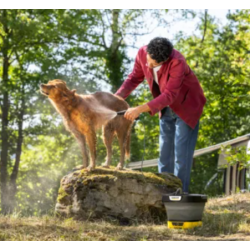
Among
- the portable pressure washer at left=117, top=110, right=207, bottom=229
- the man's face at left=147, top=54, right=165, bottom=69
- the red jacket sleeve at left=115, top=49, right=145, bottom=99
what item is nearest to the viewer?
the portable pressure washer at left=117, top=110, right=207, bottom=229

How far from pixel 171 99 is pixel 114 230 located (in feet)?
4.31

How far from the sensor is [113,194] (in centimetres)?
455

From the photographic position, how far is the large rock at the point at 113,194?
14.9 feet

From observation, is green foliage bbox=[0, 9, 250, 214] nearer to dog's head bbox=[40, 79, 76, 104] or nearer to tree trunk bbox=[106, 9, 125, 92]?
tree trunk bbox=[106, 9, 125, 92]

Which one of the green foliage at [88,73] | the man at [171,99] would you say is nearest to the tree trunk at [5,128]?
the green foliage at [88,73]

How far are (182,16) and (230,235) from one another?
11296mm

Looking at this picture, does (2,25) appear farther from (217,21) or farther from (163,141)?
(163,141)

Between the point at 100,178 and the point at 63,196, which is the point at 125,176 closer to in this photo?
the point at 100,178

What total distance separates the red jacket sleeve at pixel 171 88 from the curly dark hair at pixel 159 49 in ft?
0.57

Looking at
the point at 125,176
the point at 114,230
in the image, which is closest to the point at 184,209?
the point at 114,230

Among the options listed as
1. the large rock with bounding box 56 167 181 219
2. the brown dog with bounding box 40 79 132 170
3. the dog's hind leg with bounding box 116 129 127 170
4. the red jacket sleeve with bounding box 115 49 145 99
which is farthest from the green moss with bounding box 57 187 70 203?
the red jacket sleeve with bounding box 115 49 145 99

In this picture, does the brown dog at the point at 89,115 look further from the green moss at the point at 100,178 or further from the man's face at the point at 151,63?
the man's face at the point at 151,63

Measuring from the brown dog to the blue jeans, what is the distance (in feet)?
1.39

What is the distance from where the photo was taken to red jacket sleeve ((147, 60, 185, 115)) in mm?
4246
